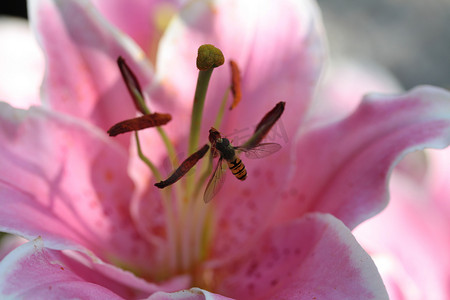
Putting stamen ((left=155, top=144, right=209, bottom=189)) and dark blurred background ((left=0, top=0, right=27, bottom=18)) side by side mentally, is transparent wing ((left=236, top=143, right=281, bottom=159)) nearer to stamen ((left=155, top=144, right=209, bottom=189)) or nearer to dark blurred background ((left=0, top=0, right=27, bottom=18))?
stamen ((left=155, top=144, right=209, bottom=189))

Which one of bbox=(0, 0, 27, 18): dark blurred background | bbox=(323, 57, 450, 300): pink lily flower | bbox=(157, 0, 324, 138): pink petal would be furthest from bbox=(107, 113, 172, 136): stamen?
bbox=(0, 0, 27, 18): dark blurred background

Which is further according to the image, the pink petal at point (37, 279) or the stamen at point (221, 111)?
the stamen at point (221, 111)

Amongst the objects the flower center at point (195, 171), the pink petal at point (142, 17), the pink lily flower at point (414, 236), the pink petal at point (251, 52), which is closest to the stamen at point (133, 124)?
the flower center at point (195, 171)

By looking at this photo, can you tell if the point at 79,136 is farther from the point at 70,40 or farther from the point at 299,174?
the point at 299,174

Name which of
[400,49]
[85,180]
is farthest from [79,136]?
[400,49]

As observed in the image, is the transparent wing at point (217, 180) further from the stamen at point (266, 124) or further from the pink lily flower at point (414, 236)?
the pink lily flower at point (414, 236)

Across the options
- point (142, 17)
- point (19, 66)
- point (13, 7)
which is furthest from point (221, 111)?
point (13, 7)
